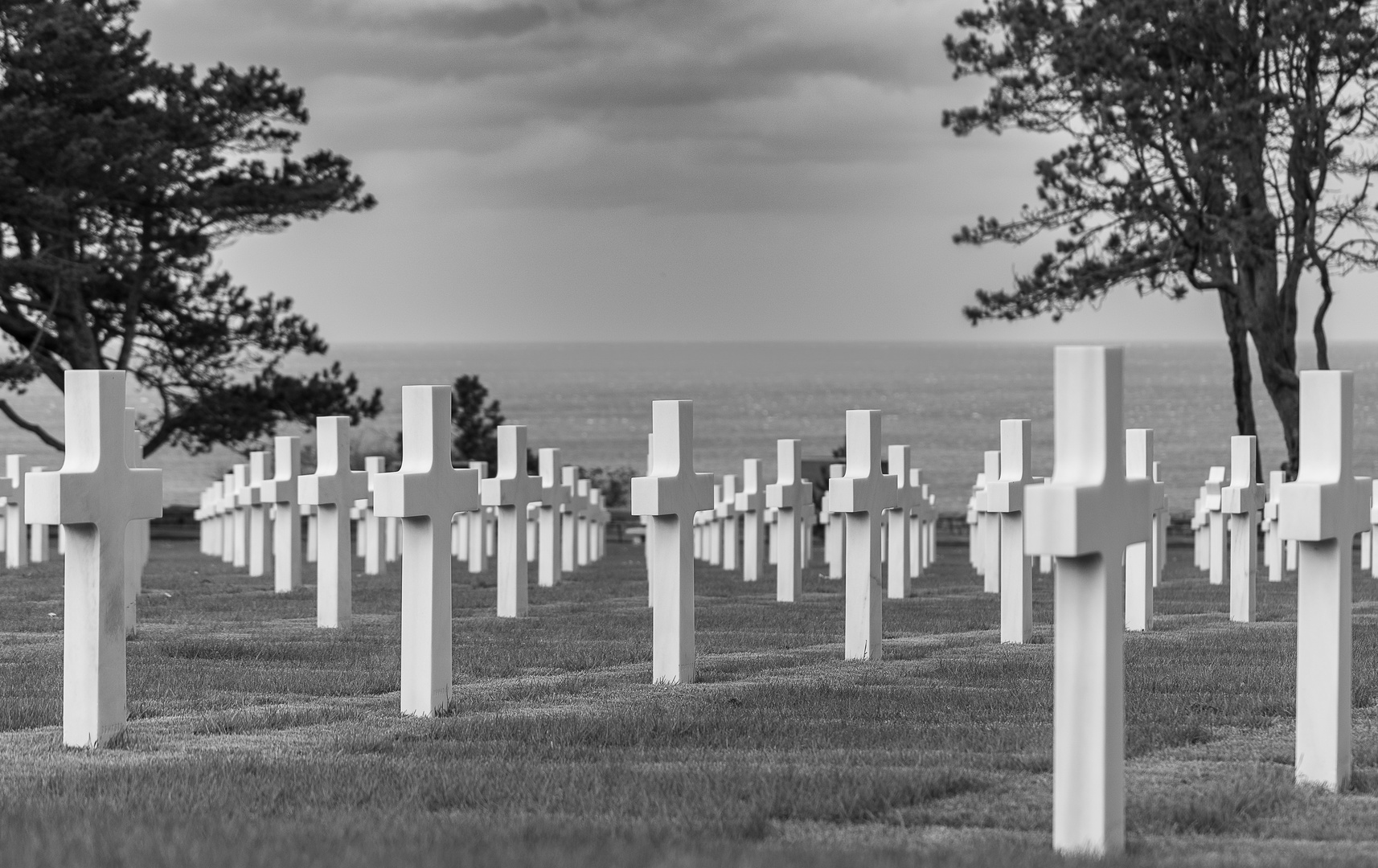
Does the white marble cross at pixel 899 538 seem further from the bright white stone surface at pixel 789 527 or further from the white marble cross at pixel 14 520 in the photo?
the white marble cross at pixel 14 520

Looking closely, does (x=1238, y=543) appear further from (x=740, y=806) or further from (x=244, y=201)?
(x=244, y=201)

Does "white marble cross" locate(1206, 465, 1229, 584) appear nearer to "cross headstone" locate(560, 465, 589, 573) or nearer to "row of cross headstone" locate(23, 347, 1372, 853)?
"row of cross headstone" locate(23, 347, 1372, 853)

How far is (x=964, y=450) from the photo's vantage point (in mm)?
95125

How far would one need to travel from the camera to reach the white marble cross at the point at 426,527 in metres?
7.20

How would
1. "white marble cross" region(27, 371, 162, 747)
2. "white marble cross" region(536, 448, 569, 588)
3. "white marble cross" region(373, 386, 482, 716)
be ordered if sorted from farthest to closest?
"white marble cross" region(536, 448, 569, 588)
"white marble cross" region(373, 386, 482, 716)
"white marble cross" region(27, 371, 162, 747)

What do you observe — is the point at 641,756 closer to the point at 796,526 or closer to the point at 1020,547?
the point at 1020,547

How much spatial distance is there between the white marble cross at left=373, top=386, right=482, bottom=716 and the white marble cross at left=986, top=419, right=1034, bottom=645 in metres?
3.84

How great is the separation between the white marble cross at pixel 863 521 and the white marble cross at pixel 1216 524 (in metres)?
6.50

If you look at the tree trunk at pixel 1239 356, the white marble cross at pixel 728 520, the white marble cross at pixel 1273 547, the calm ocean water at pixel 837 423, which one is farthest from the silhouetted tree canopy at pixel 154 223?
the white marble cross at pixel 1273 547

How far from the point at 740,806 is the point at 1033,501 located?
49.5 inches

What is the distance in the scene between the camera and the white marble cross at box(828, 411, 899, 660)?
9.34 meters

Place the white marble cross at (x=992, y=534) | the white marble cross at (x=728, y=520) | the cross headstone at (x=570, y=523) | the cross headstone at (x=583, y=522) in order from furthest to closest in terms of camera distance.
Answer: the white marble cross at (x=728, y=520) < the cross headstone at (x=583, y=522) < the cross headstone at (x=570, y=523) < the white marble cross at (x=992, y=534)

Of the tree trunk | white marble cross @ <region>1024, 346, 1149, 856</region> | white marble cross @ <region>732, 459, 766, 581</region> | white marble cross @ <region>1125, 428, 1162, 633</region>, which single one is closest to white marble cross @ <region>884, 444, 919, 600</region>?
white marble cross @ <region>1125, 428, 1162, 633</region>

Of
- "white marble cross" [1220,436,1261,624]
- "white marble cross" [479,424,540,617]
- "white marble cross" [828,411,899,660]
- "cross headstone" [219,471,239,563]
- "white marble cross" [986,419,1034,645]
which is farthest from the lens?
"cross headstone" [219,471,239,563]
